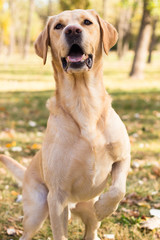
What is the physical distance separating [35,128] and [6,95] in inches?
141

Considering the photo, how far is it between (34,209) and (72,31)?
1562 mm

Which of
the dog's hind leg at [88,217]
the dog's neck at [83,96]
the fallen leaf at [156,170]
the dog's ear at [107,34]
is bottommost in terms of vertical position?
the fallen leaf at [156,170]

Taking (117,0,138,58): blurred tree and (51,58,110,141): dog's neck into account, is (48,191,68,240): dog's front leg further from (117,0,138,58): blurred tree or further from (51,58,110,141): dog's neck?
(117,0,138,58): blurred tree

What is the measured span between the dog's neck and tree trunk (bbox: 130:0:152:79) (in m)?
10.7

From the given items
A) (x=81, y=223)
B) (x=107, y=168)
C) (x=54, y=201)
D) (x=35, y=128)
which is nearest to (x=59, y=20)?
(x=107, y=168)

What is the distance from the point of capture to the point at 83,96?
2900 millimetres

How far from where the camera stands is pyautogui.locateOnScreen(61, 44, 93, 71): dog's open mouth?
8.88 feet

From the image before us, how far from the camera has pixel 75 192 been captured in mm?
2729

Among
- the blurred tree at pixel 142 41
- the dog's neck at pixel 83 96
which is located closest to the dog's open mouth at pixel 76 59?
the dog's neck at pixel 83 96

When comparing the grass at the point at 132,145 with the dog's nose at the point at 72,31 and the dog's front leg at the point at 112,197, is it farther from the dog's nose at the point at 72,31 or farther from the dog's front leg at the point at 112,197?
the dog's nose at the point at 72,31

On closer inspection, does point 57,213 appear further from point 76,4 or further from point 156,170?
point 76,4

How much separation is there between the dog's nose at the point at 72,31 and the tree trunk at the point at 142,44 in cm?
1080

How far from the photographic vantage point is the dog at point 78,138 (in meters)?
2.59

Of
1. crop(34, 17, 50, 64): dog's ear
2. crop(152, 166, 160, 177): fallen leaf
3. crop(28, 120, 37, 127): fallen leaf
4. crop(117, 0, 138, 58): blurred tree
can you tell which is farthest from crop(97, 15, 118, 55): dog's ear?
crop(117, 0, 138, 58): blurred tree
